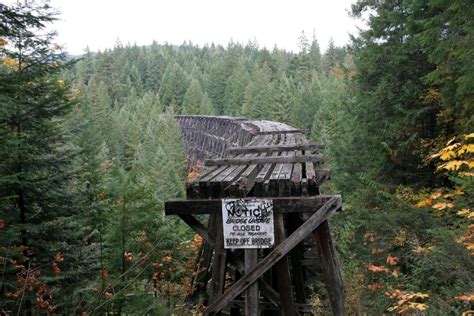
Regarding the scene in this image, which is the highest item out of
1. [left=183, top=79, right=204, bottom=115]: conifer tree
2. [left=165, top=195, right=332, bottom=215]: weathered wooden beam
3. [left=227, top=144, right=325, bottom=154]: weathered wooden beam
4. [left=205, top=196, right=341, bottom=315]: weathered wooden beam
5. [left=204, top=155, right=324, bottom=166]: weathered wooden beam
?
[left=183, top=79, right=204, bottom=115]: conifer tree

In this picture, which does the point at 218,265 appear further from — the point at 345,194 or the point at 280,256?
the point at 345,194

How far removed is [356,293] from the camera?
6070 mm

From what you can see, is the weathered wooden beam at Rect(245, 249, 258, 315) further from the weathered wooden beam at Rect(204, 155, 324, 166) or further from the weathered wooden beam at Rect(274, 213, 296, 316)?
the weathered wooden beam at Rect(204, 155, 324, 166)

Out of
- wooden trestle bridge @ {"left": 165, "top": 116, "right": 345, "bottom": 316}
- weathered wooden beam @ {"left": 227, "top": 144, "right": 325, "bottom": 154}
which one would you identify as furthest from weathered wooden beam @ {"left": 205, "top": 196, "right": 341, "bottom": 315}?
weathered wooden beam @ {"left": 227, "top": 144, "right": 325, "bottom": 154}

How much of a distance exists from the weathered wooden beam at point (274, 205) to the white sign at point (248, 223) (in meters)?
0.09

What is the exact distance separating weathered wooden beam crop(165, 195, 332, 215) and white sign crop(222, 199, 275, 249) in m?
0.09

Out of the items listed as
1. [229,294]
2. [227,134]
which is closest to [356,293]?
[229,294]

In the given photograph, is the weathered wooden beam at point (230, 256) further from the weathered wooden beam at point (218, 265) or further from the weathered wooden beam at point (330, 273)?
the weathered wooden beam at point (330, 273)

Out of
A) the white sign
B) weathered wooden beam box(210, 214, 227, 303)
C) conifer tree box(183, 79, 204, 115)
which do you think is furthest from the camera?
conifer tree box(183, 79, 204, 115)

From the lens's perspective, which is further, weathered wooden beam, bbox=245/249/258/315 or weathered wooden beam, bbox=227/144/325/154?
weathered wooden beam, bbox=227/144/325/154

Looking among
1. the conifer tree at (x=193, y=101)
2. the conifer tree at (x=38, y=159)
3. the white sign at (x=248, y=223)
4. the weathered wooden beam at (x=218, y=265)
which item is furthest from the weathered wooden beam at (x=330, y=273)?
the conifer tree at (x=193, y=101)

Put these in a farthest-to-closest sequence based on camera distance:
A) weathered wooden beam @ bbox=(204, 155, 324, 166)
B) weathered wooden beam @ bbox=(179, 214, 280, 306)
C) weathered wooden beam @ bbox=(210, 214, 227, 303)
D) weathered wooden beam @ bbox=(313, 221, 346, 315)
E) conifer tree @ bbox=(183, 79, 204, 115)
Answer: conifer tree @ bbox=(183, 79, 204, 115), weathered wooden beam @ bbox=(204, 155, 324, 166), weathered wooden beam @ bbox=(210, 214, 227, 303), weathered wooden beam @ bbox=(179, 214, 280, 306), weathered wooden beam @ bbox=(313, 221, 346, 315)

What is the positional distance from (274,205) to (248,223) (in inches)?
13.7

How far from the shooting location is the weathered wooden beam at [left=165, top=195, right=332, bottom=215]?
4.12 metres
